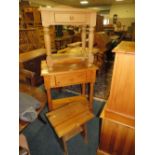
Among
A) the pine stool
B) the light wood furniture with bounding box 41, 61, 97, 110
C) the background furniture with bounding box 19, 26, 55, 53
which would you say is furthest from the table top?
the background furniture with bounding box 19, 26, 55, 53

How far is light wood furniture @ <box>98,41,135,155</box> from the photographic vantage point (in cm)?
97

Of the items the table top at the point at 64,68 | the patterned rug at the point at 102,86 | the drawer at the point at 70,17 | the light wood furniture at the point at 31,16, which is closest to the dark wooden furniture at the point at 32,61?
the table top at the point at 64,68

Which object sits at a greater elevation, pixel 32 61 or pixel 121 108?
pixel 32 61

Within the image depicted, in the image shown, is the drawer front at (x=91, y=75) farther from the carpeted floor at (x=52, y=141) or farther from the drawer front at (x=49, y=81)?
the carpeted floor at (x=52, y=141)

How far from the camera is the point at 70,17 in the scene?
4.69ft

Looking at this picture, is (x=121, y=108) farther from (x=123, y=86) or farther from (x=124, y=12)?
(x=124, y=12)

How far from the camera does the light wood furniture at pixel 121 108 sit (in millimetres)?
968

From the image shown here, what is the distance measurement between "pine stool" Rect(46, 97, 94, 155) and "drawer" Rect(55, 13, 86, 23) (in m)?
0.95

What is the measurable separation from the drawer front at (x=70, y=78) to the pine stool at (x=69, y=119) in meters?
0.29

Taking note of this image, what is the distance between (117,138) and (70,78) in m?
0.84

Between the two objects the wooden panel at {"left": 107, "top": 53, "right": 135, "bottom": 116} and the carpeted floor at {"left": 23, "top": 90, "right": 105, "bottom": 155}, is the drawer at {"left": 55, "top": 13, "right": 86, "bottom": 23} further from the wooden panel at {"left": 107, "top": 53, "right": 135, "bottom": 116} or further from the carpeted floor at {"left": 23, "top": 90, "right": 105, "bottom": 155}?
the carpeted floor at {"left": 23, "top": 90, "right": 105, "bottom": 155}

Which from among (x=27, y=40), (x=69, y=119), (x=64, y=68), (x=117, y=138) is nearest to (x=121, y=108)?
(x=117, y=138)
